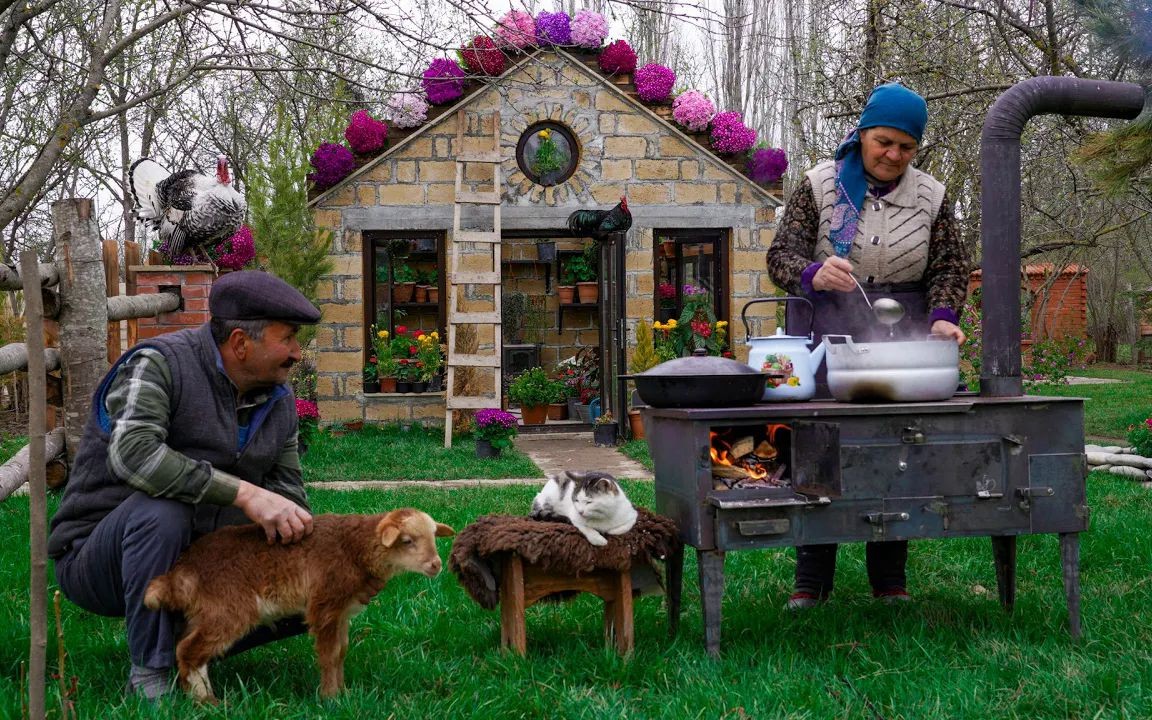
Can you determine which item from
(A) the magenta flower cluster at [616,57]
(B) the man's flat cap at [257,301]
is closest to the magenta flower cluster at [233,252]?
(A) the magenta flower cluster at [616,57]

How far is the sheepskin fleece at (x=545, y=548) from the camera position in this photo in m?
3.29

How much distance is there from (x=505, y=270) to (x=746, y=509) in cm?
1080

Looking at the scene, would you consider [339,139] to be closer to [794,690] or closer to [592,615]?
[592,615]

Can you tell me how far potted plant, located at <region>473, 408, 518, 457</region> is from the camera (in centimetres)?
938

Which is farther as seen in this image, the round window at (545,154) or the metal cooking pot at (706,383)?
the round window at (545,154)

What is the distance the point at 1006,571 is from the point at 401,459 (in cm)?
596

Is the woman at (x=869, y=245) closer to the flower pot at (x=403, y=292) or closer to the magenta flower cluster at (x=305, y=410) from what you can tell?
the magenta flower cluster at (x=305, y=410)

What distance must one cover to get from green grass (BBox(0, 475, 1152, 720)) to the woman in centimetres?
41

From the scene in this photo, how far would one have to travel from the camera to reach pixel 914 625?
370 cm

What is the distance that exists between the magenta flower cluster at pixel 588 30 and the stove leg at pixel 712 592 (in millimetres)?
8833

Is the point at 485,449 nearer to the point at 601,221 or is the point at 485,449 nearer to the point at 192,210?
the point at 601,221

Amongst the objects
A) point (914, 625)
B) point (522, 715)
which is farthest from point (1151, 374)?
point (522, 715)

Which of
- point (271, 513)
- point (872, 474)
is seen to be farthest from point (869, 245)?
point (271, 513)

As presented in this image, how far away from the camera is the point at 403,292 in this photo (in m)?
11.8
